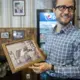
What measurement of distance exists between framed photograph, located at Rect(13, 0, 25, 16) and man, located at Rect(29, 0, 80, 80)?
2827 millimetres

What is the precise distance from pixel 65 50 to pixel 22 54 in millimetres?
389

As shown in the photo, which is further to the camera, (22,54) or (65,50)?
(22,54)

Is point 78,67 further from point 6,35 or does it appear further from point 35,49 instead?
point 6,35

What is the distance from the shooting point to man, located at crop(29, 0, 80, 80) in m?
1.39

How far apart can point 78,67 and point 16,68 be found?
1.60 feet

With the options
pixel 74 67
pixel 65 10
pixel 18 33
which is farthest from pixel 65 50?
pixel 18 33

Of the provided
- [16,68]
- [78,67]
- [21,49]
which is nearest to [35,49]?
[21,49]

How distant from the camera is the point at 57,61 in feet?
4.80

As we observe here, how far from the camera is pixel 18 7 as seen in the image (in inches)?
168

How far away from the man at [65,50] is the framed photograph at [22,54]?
0.12m

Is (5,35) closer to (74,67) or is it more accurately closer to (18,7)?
(18,7)

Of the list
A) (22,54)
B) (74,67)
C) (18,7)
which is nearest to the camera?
(74,67)

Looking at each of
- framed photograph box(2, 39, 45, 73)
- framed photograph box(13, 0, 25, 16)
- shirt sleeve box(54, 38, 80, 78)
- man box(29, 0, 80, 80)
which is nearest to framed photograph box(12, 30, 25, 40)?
framed photograph box(13, 0, 25, 16)

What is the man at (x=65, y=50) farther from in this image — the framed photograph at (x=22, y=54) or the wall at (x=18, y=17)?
the wall at (x=18, y=17)
